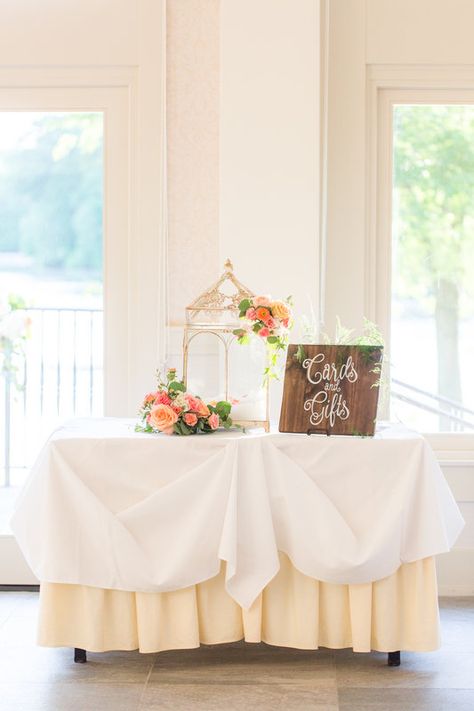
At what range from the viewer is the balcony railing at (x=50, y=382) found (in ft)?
14.1

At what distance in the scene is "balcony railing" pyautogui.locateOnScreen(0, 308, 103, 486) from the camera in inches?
170

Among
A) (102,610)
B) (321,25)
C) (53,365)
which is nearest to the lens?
(102,610)

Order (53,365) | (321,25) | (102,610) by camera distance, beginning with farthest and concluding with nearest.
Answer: (53,365) < (321,25) < (102,610)

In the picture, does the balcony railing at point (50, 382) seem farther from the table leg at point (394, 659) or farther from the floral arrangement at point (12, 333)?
the table leg at point (394, 659)

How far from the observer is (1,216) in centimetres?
432

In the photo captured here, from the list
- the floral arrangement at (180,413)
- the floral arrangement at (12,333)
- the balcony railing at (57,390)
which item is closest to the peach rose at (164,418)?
the floral arrangement at (180,413)

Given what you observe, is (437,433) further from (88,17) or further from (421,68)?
(88,17)

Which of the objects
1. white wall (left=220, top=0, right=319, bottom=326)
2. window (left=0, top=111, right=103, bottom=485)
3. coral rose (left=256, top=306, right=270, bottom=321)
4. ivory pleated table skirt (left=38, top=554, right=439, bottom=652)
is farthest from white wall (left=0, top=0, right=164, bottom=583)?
ivory pleated table skirt (left=38, top=554, right=439, bottom=652)

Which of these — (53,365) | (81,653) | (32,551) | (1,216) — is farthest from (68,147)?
(81,653)

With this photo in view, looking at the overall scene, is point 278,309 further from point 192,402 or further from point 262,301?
point 192,402

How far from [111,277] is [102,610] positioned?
1590mm

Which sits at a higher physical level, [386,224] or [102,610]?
[386,224]

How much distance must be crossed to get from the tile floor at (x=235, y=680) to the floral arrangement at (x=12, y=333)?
128 cm

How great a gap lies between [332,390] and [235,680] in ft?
3.23
